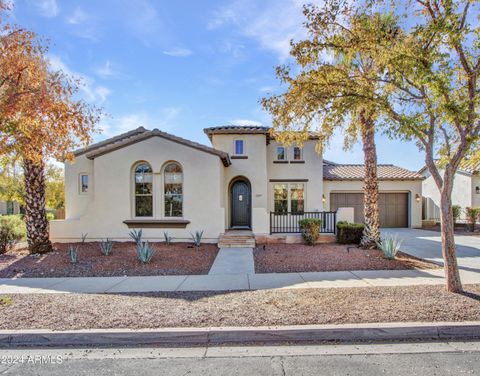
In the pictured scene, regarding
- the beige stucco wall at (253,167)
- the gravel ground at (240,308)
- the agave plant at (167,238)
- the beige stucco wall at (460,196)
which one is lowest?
the gravel ground at (240,308)

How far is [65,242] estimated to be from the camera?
12828 mm

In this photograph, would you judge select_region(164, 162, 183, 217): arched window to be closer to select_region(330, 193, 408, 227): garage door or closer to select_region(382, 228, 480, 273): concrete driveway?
select_region(382, 228, 480, 273): concrete driveway

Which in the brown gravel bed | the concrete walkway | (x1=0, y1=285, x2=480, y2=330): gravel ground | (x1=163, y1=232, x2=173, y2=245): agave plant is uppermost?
(x1=163, y1=232, x2=173, y2=245): agave plant

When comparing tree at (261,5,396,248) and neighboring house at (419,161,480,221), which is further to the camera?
neighboring house at (419,161,480,221)

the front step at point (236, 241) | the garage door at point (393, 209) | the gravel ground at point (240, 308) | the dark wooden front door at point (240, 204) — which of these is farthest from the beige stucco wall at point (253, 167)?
the gravel ground at point (240, 308)

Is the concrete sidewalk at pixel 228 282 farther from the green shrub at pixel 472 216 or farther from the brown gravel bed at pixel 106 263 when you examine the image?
the green shrub at pixel 472 216

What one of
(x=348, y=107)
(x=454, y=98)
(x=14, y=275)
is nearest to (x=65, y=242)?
(x=14, y=275)

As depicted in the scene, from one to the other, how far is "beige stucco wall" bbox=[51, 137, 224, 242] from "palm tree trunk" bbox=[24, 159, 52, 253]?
7.33ft

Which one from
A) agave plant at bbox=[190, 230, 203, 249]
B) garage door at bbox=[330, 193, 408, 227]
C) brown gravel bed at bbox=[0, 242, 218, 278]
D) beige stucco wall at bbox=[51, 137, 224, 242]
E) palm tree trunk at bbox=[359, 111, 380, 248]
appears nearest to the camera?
brown gravel bed at bbox=[0, 242, 218, 278]

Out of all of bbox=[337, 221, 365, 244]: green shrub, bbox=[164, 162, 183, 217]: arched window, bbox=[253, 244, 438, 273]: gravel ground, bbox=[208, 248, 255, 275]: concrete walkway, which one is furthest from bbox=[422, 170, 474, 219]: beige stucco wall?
bbox=[164, 162, 183, 217]: arched window

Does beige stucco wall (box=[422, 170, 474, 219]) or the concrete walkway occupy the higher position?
beige stucco wall (box=[422, 170, 474, 219])

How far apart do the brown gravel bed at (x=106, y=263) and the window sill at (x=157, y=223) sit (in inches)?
50.5

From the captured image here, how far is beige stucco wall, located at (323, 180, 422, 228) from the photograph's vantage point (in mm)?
18906

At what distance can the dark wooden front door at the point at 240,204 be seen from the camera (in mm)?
15836
